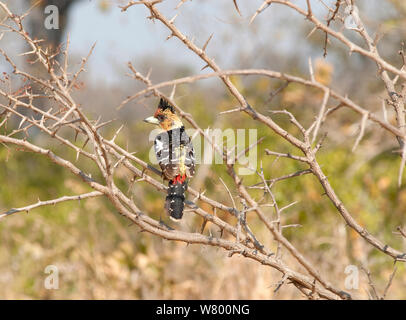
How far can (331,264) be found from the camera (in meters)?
5.55

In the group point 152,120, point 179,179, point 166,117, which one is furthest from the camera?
point 166,117

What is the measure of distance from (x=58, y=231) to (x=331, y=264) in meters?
3.00

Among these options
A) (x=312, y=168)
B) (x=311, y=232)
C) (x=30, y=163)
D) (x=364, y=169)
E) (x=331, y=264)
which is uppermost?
(x=30, y=163)

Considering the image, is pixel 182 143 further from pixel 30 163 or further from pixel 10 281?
pixel 30 163

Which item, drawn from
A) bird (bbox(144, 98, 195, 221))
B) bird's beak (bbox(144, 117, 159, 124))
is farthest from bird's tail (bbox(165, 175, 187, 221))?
bird's beak (bbox(144, 117, 159, 124))

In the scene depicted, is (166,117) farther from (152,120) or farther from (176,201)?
(176,201)

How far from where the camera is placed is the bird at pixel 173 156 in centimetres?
304

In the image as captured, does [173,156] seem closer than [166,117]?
Yes

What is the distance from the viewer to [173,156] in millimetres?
3318

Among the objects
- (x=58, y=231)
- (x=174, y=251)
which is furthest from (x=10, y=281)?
(x=174, y=251)

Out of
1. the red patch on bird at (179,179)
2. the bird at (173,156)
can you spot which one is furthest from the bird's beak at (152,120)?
the red patch on bird at (179,179)

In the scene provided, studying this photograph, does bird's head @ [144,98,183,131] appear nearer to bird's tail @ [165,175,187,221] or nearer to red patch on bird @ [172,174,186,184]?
red patch on bird @ [172,174,186,184]

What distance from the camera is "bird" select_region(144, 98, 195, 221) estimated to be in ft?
9.98

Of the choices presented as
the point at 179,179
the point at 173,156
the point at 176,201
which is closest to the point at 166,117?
the point at 173,156
